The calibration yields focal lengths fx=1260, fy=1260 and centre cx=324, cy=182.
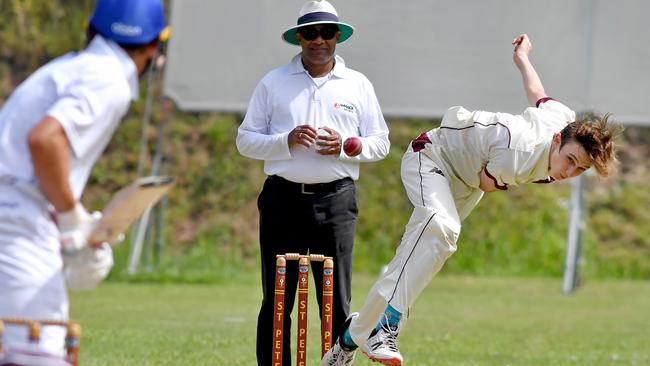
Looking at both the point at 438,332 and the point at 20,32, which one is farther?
the point at 20,32

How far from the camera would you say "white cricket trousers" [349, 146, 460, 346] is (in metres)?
5.40

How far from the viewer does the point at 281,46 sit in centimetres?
1127

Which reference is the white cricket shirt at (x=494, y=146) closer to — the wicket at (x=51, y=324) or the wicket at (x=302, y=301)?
the wicket at (x=302, y=301)

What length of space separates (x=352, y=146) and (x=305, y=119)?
0.27 metres

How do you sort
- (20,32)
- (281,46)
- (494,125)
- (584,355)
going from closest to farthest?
1. (494,125)
2. (584,355)
3. (281,46)
4. (20,32)

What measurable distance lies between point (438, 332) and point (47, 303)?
5.78m

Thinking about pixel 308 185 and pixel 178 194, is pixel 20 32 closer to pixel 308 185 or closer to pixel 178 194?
pixel 178 194

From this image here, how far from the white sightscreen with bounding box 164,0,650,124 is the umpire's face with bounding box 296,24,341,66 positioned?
5435mm

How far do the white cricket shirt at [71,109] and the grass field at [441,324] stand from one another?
10.6ft

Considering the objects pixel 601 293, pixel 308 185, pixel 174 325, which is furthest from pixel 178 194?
pixel 308 185

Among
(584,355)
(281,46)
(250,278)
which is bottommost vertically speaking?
(250,278)

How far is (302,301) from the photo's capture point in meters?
5.40

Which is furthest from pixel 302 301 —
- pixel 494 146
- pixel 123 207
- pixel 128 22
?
pixel 128 22

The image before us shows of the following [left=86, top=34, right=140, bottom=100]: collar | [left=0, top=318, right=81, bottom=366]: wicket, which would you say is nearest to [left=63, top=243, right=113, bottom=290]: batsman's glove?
[left=0, top=318, right=81, bottom=366]: wicket
